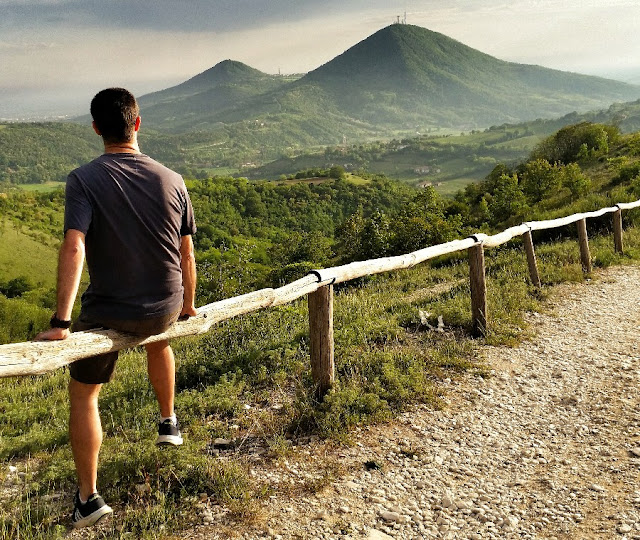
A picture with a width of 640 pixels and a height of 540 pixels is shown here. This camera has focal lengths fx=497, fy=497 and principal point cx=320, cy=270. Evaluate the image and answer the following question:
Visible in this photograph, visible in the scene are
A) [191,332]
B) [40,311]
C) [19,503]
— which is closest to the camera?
[19,503]

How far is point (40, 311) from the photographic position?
169 ft

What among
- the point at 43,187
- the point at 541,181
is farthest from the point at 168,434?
the point at 43,187

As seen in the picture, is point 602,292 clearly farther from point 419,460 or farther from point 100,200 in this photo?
point 100,200

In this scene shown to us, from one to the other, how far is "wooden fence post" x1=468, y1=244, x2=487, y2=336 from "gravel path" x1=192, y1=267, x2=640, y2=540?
727 millimetres

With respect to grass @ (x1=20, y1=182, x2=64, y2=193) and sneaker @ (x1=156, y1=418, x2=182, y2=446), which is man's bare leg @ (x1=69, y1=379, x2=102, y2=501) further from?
grass @ (x1=20, y1=182, x2=64, y2=193)

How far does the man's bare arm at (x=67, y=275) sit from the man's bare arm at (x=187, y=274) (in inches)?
26.3

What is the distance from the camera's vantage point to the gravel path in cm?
297

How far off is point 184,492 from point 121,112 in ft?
7.31

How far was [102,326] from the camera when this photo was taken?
2705mm

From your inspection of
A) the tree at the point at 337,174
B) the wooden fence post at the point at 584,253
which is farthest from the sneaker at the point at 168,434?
the tree at the point at 337,174

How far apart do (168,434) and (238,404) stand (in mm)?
1158

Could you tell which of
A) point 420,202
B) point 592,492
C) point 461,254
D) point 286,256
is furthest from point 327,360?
point 286,256

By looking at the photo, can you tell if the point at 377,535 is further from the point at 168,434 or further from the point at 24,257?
the point at 24,257

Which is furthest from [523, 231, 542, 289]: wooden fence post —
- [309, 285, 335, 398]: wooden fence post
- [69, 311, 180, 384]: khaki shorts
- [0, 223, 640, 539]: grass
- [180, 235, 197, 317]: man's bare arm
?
[69, 311, 180, 384]: khaki shorts
